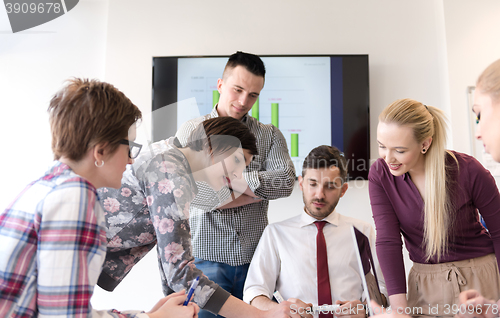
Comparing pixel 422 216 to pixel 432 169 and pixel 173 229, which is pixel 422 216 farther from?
pixel 173 229

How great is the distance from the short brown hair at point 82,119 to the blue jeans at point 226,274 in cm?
84

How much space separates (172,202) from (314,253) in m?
0.83

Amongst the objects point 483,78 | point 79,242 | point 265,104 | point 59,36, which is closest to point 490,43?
point 265,104

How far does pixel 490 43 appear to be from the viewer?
2424mm

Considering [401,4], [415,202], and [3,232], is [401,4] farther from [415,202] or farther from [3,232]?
[3,232]

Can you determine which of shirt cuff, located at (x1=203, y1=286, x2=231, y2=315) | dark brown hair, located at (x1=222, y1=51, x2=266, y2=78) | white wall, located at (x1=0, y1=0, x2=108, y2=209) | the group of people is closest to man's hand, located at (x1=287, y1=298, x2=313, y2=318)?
the group of people

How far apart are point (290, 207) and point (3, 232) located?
1.96 metres

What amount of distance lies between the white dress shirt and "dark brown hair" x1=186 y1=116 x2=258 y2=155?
0.60 metres

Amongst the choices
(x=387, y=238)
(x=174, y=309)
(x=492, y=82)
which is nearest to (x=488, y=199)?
(x=387, y=238)

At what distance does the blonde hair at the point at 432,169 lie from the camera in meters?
1.19

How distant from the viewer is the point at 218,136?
1.15m

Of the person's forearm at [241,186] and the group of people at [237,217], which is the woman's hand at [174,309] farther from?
the person's forearm at [241,186]

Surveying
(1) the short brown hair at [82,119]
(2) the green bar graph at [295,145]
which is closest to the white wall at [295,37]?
(2) the green bar graph at [295,145]

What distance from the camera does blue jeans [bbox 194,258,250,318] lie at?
4.86ft
